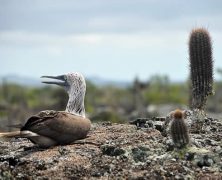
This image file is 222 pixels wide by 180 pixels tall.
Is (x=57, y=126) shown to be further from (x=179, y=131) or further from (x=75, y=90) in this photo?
(x=179, y=131)

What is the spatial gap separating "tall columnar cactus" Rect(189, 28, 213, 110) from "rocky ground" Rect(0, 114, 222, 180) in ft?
4.15

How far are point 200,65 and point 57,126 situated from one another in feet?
10.5

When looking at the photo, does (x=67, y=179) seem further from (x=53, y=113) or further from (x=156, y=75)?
(x=156, y=75)

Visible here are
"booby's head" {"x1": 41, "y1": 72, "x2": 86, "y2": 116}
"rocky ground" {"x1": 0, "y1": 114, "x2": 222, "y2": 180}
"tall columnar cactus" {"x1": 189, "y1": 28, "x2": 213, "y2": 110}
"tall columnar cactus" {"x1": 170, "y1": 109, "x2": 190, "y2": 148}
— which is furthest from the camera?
"tall columnar cactus" {"x1": 189, "y1": 28, "x2": 213, "y2": 110}

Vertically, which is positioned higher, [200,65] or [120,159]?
[200,65]

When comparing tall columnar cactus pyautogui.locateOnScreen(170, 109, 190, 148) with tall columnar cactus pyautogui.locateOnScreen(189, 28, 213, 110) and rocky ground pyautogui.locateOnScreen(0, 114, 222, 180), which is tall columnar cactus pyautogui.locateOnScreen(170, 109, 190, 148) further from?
tall columnar cactus pyautogui.locateOnScreen(189, 28, 213, 110)

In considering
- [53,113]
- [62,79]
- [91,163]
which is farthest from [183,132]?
[62,79]

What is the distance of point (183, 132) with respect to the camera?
9.24 metres

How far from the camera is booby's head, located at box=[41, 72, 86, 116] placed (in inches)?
436

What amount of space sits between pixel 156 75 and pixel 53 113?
94687 millimetres

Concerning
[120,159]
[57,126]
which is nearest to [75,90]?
[57,126]

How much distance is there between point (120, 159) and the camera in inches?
366

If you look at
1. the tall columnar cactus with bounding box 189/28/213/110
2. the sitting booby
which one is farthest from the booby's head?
the tall columnar cactus with bounding box 189/28/213/110

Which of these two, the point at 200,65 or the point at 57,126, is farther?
the point at 200,65
